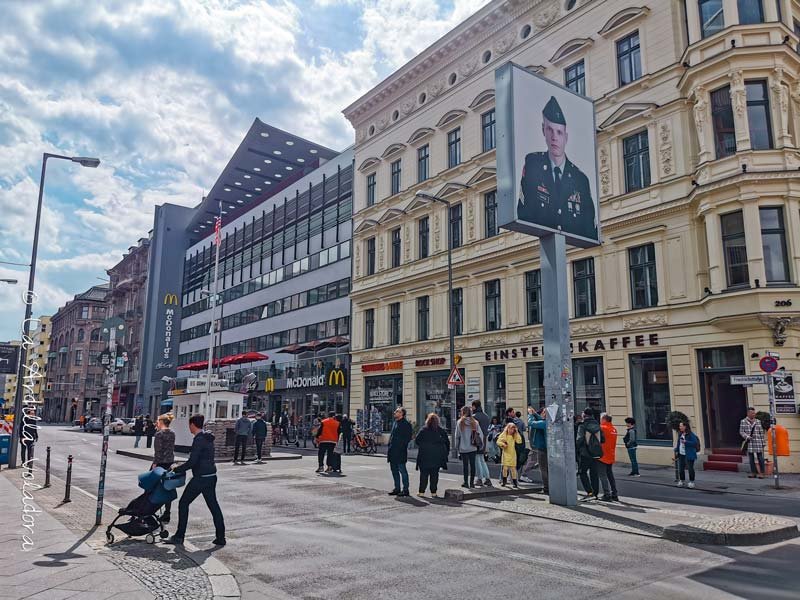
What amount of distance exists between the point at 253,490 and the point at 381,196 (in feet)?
81.6

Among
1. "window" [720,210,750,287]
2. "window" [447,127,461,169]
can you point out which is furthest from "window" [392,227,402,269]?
"window" [720,210,750,287]

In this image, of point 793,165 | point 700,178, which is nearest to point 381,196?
point 700,178

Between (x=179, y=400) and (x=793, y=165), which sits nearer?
(x=793, y=165)

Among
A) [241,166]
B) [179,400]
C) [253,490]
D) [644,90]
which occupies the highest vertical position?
[241,166]

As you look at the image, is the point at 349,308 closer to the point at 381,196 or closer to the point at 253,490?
the point at 381,196

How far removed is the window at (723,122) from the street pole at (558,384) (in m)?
11.0

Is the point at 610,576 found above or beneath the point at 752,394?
beneath

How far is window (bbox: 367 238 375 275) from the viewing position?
37.2m

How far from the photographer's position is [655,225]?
21.9 meters

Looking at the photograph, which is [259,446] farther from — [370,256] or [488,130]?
[488,130]

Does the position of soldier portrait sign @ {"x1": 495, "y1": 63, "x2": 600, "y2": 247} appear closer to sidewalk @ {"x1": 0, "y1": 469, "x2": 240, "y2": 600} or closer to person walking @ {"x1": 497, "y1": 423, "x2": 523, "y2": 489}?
person walking @ {"x1": 497, "y1": 423, "x2": 523, "y2": 489}

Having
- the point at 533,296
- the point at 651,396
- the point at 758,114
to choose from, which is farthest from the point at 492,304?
the point at 758,114

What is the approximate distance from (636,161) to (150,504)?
20.8 metres

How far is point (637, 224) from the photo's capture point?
22531 millimetres
